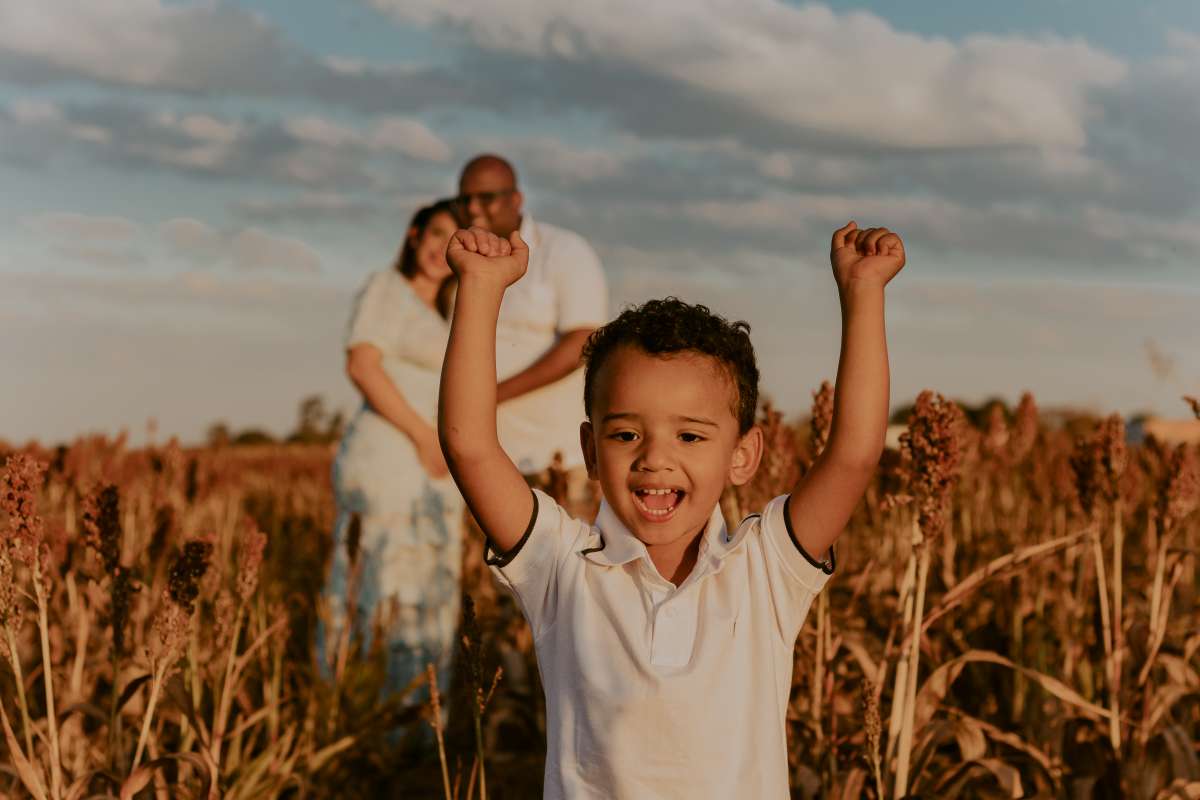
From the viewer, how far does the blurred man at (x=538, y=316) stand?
4.57 m

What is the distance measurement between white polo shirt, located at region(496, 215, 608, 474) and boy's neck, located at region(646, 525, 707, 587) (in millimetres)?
2545

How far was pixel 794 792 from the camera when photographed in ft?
9.37

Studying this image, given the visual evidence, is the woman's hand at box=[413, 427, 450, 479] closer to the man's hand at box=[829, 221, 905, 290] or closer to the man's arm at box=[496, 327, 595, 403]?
the man's arm at box=[496, 327, 595, 403]

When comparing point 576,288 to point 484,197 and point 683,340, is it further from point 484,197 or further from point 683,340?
point 683,340

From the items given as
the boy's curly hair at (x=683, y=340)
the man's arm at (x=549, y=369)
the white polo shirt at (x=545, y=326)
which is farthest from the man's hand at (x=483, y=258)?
the white polo shirt at (x=545, y=326)

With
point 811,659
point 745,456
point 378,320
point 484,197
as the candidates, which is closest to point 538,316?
point 484,197

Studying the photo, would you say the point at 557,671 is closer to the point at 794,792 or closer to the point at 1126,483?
the point at 794,792

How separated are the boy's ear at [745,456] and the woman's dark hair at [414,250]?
276 cm

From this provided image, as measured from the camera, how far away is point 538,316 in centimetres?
461

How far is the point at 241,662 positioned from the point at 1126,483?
7.75 ft

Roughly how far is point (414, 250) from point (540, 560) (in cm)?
303

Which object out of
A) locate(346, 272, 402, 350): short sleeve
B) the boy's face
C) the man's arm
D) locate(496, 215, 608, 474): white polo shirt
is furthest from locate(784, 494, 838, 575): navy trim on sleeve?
locate(346, 272, 402, 350): short sleeve

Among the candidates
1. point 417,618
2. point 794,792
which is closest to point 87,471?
point 417,618

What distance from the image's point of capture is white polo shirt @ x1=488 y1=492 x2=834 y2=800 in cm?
186
